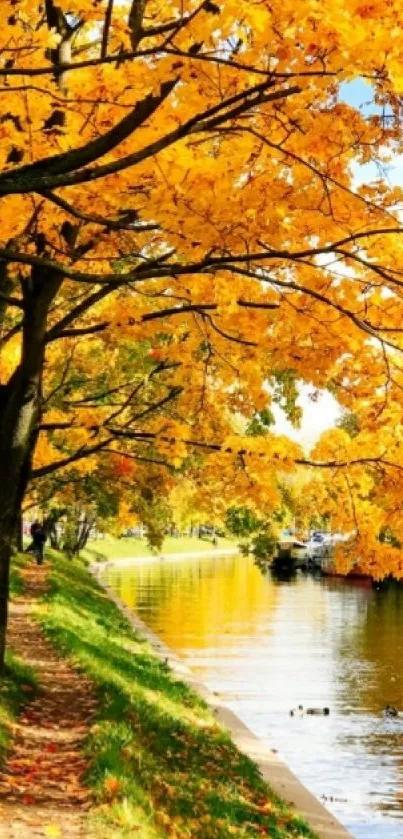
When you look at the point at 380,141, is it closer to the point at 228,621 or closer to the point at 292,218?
the point at 292,218

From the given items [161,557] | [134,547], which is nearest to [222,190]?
[161,557]

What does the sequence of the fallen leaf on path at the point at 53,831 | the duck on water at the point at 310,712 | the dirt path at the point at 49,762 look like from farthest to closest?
the duck on water at the point at 310,712
the dirt path at the point at 49,762
the fallen leaf on path at the point at 53,831

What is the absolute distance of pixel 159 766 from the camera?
948 cm

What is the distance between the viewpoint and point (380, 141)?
5.98 m

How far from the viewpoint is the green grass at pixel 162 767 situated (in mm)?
7671

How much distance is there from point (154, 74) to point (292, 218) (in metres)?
1.62

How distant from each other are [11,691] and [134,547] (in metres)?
80.2

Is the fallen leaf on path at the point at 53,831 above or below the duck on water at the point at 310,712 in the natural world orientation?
above

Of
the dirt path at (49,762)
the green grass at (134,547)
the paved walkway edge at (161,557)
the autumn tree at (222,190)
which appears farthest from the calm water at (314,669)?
the green grass at (134,547)

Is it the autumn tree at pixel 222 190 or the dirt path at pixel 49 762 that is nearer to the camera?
the autumn tree at pixel 222 190

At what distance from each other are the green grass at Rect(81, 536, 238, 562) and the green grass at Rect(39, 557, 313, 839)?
51638 mm

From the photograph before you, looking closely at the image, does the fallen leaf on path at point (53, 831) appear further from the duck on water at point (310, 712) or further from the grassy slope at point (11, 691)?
the duck on water at point (310, 712)

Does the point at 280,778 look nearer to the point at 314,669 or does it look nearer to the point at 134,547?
the point at 314,669

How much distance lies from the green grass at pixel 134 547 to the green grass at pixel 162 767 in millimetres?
51638
